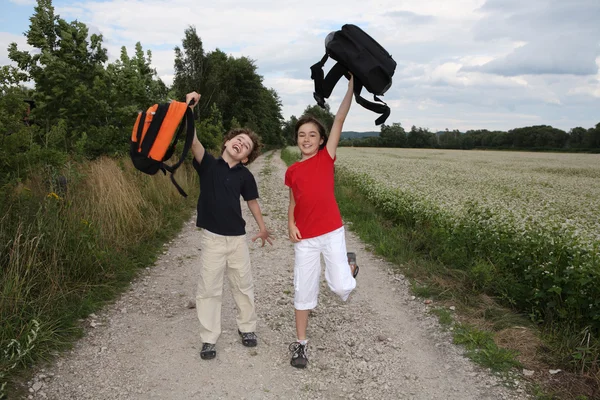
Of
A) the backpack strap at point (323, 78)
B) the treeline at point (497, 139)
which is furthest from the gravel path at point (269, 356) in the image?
the treeline at point (497, 139)

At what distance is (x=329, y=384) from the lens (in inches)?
144

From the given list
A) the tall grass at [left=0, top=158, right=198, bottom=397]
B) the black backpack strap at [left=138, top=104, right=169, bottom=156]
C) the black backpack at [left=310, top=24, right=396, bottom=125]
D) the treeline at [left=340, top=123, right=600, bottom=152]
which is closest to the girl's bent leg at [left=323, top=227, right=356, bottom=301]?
the black backpack at [left=310, top=24, right=396, bottom=125]

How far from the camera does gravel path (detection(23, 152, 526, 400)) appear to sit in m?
3.48

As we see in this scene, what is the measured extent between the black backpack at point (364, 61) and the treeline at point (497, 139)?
62711mm

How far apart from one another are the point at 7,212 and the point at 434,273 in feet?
16.8

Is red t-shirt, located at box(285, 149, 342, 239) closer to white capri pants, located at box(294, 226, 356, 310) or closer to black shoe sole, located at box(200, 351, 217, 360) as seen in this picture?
white capri pants, located at box(294, 226, 356, 310)

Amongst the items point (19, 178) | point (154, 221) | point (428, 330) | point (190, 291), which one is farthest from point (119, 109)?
point (428, 330)

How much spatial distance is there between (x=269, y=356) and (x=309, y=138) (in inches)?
77.1

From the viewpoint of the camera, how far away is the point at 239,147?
13.2 ft

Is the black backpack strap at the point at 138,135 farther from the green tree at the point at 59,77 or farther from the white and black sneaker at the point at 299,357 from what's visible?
the green tree at the point at 59,77

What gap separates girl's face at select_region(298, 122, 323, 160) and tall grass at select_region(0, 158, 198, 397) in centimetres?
267

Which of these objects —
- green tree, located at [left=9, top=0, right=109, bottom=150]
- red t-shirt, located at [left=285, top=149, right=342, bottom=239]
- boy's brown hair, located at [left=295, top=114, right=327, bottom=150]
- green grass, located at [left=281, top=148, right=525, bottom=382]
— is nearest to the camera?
red t-shirt, located at [left=285, top=149, right=342, bottom=239]

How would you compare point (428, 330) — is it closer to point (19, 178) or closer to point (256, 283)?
point (256, 283)

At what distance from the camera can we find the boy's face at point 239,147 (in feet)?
13.2
